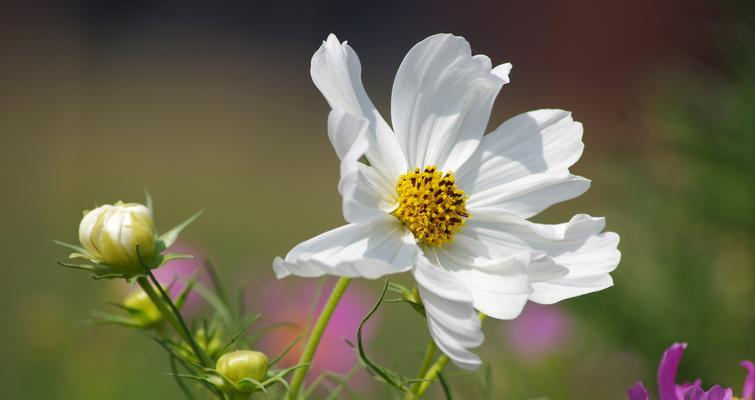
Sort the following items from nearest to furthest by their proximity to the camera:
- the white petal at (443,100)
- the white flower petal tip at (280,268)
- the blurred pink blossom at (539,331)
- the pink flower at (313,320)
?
the white flower petal tip at (280,268)
the white petal at (443,100)
the pink flower at (313,320)
the blurred pink blossom at (539,331)

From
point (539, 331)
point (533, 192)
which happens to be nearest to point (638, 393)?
point (533, 192)

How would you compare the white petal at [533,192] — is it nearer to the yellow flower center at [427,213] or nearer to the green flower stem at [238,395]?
the yellow flower center at [427,213]

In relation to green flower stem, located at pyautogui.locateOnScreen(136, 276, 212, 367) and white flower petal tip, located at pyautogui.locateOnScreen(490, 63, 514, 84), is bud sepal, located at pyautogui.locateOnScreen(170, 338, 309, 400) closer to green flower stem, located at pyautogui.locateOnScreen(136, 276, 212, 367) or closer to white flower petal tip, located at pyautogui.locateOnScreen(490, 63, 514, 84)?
green flower stem, located at pyautogui.locateOnScreen(136, 276, 212, 367)

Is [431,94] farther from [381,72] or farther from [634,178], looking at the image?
[381,72]

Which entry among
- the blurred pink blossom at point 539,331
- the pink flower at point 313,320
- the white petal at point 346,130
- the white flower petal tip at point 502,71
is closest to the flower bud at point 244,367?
the white petal at point 346,130

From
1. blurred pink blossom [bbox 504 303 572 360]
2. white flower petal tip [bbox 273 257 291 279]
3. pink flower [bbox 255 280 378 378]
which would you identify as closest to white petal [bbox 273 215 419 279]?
white flower petal tip [bbox 273 257 291 279]

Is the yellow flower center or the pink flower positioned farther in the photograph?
the pink flower
